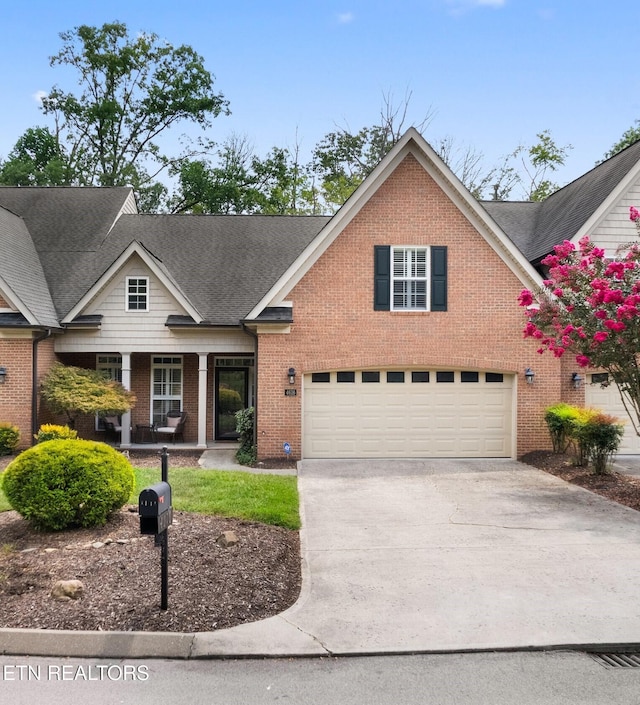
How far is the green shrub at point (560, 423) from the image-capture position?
1415 centimetres

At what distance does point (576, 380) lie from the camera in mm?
15633

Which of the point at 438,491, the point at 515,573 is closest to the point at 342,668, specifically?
the point at 515,573

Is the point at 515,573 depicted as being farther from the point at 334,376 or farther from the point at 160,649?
the point at 334,376

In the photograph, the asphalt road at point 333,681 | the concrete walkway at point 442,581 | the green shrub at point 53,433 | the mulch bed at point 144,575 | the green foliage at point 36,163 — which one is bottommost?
the asphalt road at point 333,681

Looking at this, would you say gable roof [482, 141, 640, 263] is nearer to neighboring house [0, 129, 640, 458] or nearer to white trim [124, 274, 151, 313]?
neighboring house [0, 129, 640, 458]

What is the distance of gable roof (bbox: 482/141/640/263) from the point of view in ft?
53.1

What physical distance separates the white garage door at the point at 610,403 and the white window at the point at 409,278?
4793 mm

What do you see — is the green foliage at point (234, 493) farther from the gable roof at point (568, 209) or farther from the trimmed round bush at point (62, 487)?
the gable roof at point (568, 209)

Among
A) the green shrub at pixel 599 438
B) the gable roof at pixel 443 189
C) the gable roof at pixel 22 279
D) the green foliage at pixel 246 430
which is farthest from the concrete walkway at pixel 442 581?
the gable roof at pixel 22 279

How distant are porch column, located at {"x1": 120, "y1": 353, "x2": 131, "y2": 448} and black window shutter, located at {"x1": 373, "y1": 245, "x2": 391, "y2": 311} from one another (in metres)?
6.69

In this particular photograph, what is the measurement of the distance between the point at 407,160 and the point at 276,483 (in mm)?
8283

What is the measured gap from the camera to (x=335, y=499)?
1088 cm

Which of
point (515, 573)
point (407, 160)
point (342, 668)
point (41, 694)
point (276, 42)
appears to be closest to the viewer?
point (41, 694)

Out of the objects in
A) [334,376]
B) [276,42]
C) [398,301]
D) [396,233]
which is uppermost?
[276,42]
